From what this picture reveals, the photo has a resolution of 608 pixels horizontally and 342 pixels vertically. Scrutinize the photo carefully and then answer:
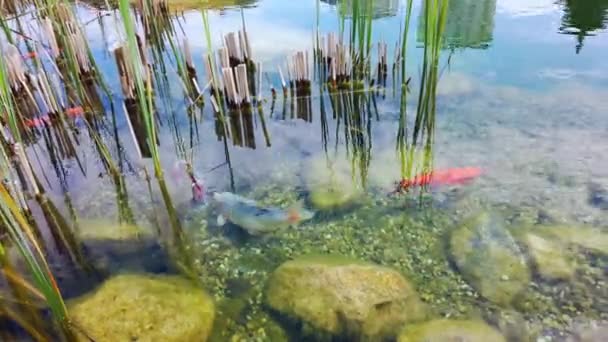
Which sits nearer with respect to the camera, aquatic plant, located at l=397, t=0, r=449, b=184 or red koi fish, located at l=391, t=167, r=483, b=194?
aquatic plant, located at l=397, t=0, r=449, b=184

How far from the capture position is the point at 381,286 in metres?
2.74

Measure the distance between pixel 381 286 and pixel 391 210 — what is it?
893 millimetres

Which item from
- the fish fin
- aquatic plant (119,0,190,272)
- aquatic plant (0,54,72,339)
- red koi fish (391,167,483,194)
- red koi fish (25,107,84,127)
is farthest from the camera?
red koi fish (25,107,84,127)

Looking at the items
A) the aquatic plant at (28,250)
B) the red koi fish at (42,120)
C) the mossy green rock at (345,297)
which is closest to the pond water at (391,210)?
the mossy green rock at (345,297)

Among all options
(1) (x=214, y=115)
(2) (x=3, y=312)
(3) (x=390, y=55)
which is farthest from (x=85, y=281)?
(3) (x=390, y=55)

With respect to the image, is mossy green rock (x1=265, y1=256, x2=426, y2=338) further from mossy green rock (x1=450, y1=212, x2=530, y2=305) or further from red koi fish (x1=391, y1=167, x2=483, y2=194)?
red koi fish (x1=391, y1=167, x2=483, y2=194)

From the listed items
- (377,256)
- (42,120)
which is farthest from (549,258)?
(42,120)

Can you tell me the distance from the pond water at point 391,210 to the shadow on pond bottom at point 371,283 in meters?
0.01

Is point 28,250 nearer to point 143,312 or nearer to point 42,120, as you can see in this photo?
point 143,312

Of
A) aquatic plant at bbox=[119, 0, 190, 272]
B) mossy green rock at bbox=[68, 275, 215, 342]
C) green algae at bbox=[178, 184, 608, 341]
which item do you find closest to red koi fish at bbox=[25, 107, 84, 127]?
aquatic plant at bbox=[119, 0, 190, 272]

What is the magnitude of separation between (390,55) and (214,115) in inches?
98.4

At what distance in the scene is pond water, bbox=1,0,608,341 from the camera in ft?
8.75

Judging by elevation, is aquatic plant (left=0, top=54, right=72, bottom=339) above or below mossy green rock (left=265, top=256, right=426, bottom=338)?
above

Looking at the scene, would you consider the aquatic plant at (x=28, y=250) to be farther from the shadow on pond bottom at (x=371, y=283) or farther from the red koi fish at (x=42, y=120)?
the red koi fish at (x=42, y=120)
